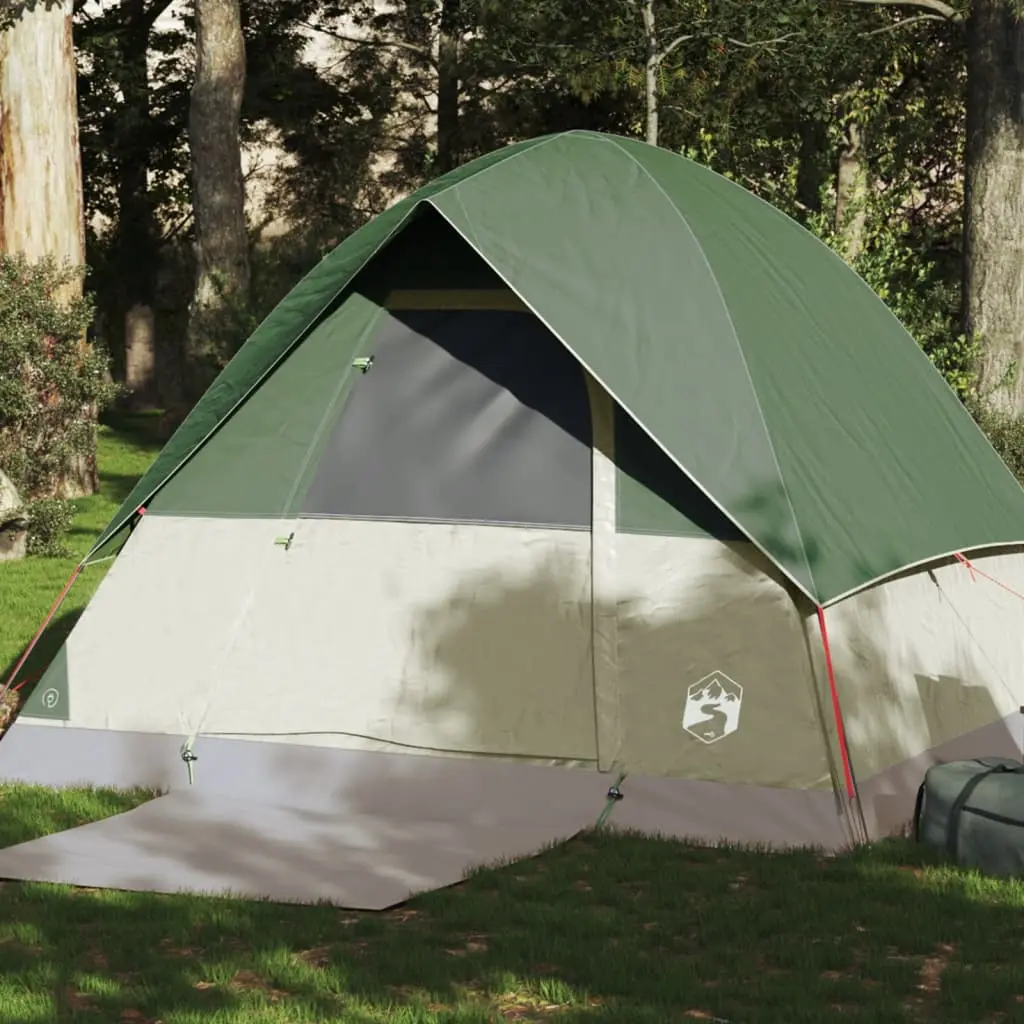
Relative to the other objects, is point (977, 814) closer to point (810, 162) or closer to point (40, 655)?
point (40, 655)

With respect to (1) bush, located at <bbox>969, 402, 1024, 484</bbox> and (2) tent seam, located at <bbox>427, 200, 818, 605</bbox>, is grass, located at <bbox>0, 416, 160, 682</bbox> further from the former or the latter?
(1) bush, located at <bbox>969, 402, 1024, 484</bbox>

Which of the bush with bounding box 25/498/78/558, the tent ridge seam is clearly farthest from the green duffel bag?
the bush with bounding box 25/498/78/558

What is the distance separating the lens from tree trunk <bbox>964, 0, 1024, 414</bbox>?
15.6m

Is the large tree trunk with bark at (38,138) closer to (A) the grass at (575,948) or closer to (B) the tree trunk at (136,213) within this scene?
(B) the tree trunk at (136,213)

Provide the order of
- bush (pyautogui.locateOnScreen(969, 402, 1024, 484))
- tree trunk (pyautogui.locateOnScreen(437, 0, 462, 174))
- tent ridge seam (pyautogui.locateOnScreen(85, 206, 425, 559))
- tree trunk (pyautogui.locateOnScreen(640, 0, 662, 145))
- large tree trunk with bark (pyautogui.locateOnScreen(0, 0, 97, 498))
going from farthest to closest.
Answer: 1. tree trunk (pyautogui.locateOnScreen(437, 0, 462, 174))
2. large tree trunk with bark (pyautogui.locateOnScreen(0, 0, 97, 498))
3. bush (pyautogui.locateOnScreen(969, 402, 1024, 484))
4. tree trunk (pyautogui.locateOnScreen(640, 0, 662, 145))
5. tent ridge seam (pyautogui.locateOnScreen(85, 206, 425, 559))

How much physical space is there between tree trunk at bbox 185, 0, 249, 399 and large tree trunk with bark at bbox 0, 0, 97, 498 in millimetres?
3013

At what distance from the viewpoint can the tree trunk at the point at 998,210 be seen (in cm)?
1564

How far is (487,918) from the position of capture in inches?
239

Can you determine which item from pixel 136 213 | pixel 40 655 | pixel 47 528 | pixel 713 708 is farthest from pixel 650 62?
pixel 136 213

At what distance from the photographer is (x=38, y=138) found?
17688mm

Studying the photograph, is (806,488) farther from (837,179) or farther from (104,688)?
(837,179)

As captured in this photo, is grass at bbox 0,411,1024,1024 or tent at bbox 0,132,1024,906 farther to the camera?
tent at bbox 0,132,1024,906

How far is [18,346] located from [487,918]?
35.0 ft

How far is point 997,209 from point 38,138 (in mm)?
8364
